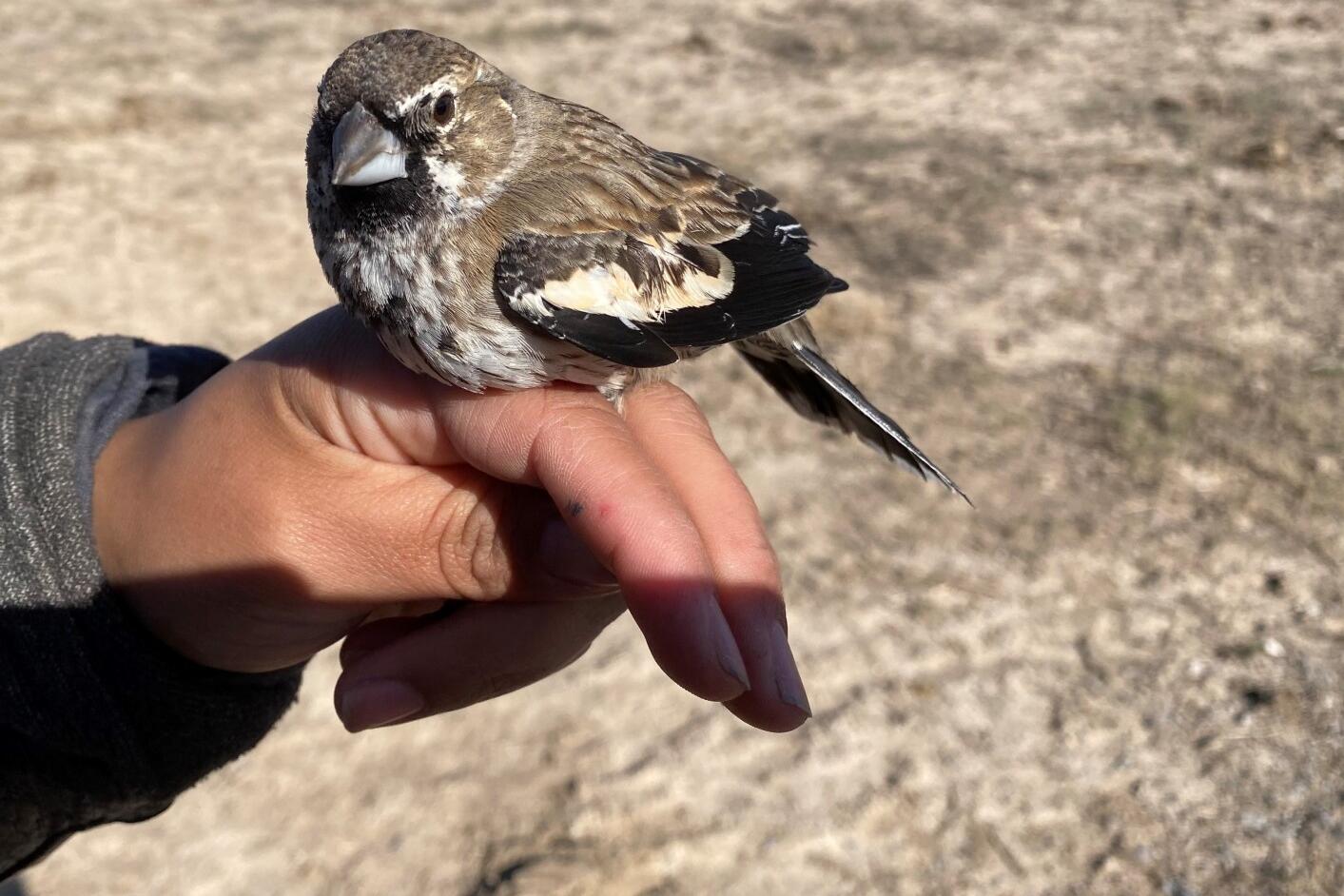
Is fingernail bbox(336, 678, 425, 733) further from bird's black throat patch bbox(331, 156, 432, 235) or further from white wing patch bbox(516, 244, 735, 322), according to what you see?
bird's black throat patch bbox(331, 156, 432, 235)

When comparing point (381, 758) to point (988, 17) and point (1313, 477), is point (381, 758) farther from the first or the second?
point (988, 17)

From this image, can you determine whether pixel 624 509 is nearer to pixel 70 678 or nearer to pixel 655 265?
pixel 655 265

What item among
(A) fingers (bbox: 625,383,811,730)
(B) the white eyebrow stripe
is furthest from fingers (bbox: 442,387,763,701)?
(B) the white eyebrow stripe

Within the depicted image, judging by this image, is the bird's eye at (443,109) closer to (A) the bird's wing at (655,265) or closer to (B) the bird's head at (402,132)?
(B) the bird's head at (402,132)

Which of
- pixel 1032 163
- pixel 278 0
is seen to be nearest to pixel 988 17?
pixel 1032 163

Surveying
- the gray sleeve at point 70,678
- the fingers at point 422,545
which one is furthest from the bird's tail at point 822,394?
the gray sleeve at point 70,678

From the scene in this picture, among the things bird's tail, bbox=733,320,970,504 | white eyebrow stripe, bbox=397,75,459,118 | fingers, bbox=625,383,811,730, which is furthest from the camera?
bird's tail, bbox=733,320,970,504
